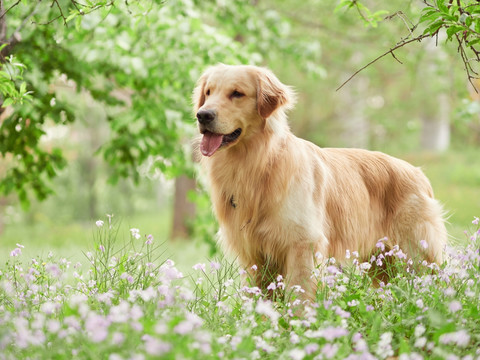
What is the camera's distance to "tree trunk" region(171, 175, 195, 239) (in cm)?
1140

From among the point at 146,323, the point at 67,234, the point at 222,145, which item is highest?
the point at 67,234

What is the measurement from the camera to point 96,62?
18.7 feet

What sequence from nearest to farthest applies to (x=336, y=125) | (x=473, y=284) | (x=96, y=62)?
(x=473, y=284) < (x=96, y=62) < (x=336, y=125)

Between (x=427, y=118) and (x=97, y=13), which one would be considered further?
(x=427, y=118)

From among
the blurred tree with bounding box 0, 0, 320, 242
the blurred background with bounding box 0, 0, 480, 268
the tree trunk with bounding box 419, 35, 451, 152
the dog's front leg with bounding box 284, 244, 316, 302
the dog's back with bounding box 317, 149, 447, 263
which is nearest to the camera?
the dog's front leg with bounding box 284, 244, 316, 302

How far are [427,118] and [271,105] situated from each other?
18536 millimetres

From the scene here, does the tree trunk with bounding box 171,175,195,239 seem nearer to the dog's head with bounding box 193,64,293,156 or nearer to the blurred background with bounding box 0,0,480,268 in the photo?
the blurred background with bounding box 0,0,480,268

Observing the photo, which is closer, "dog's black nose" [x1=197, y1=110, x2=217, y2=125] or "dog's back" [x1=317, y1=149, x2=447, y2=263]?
"dog's black nose" [x1=197, y1=110, x2=217, y2=125]

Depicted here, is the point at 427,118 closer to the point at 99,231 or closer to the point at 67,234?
the point at 67,234

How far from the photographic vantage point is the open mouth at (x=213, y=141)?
3506 mm

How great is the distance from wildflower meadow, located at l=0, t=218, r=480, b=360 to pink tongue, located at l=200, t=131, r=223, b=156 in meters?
0.71

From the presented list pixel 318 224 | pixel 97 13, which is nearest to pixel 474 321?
pixel 318 224

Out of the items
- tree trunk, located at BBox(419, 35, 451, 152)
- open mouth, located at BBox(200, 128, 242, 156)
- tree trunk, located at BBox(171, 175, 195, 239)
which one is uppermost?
tree trunk, located at BBox(419, 35, 451, 152)

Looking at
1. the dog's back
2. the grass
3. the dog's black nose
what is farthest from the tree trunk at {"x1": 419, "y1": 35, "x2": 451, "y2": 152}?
the grass
